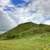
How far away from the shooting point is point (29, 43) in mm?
967

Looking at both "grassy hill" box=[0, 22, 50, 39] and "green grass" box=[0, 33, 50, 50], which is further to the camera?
"grassy hill" box=[0, 22, 50, 39]

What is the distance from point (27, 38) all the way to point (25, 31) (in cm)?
9

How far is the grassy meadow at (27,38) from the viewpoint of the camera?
37.3 inches

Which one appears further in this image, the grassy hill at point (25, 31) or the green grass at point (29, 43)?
the grassy hill at point (25, 31)

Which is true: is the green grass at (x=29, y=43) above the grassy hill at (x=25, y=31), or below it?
below

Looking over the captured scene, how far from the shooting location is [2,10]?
129 centimetres

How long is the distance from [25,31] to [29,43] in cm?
15

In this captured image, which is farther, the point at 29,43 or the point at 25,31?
the point at 25,31

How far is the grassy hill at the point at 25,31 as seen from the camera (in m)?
1.05

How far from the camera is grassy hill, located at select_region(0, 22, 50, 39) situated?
3.44 feet

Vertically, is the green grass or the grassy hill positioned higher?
the grassy hill

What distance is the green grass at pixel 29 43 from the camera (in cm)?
94

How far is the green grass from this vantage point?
0.94 m

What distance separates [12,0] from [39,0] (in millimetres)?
261
